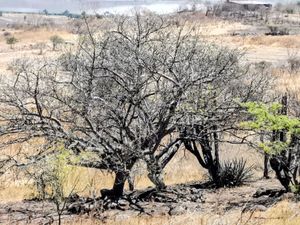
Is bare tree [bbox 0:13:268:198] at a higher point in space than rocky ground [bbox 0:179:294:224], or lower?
higher

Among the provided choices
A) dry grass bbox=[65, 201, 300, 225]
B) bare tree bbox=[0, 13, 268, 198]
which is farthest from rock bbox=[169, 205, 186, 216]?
bare tree bbox=[0, 13, 268, 198]

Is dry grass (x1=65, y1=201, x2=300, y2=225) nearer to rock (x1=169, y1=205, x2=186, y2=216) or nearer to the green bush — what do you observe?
rock (x1=169, y1=205, x2=186, y2=216)

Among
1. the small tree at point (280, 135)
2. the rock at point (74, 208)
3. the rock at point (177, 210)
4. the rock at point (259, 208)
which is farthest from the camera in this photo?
the rock at point (74, 208)

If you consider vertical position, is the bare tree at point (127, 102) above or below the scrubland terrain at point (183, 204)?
above

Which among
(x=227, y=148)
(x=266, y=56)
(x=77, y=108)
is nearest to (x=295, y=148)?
(x=77, y=108)

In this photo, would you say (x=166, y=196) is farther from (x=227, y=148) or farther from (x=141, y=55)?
(x=227, y=148)

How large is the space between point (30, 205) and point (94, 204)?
158 centimetres

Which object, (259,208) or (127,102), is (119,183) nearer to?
(127,102)

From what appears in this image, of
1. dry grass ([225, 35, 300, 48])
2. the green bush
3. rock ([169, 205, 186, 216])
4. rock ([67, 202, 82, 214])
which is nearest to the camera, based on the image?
rock ([169, 205, 186, 216])

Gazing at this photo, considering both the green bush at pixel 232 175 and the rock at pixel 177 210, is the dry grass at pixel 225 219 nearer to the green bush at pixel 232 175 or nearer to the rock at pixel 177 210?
the rock at pixel 177 210

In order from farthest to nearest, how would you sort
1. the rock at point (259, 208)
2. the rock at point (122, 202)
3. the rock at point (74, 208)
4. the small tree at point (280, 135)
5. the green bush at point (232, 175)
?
the green bush at point (232, 175) < the rock at point (122, 202) < the rock at point (74, 208) < the rock at point (259, 208) < the small tree at point (280, 135)

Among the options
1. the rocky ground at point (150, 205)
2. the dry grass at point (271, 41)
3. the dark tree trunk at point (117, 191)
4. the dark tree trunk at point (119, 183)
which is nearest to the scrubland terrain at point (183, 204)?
the rocky ground at point (150, 205)

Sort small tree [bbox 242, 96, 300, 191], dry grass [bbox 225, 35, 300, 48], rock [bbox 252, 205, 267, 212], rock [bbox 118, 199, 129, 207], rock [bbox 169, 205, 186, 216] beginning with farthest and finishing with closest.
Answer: dry grass [bbox 225, 35, 300, 48] → rock [bbox 118, 199, 129, 207] → rock [bbox 252, 205, 267, 212] → rock [bbox 169, 205, 186, 216] → small tree [bbox 242, 96, 300, 191]

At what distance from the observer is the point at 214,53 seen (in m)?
15.5
